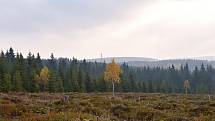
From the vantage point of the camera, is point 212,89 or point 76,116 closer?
point 76,116

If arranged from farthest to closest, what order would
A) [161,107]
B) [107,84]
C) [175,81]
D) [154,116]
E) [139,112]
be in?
[175,81]
[107,84]
[161,107]
[139,112]
[154,116]

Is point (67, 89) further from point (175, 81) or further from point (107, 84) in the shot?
point (175, 81)

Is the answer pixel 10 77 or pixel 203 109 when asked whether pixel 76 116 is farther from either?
pixel 10 77

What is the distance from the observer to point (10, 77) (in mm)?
85500

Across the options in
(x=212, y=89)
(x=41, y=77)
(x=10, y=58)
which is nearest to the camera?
(x=41, y=77)

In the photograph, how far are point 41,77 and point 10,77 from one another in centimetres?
1396

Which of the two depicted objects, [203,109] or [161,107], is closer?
[203,109]

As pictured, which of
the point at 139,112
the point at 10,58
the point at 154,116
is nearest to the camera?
the point at 154,116

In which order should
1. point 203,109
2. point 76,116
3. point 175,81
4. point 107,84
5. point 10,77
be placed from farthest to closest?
point 175,81
point 107,84
point 10,77
point 203,109
point 76,116

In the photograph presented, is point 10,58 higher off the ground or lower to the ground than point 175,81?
higher

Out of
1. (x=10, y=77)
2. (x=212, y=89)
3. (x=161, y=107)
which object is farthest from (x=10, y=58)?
(x=161, y=107)

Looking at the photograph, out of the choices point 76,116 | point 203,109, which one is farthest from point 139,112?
point 76,116

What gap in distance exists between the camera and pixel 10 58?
134125mm

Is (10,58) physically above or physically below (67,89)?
above
